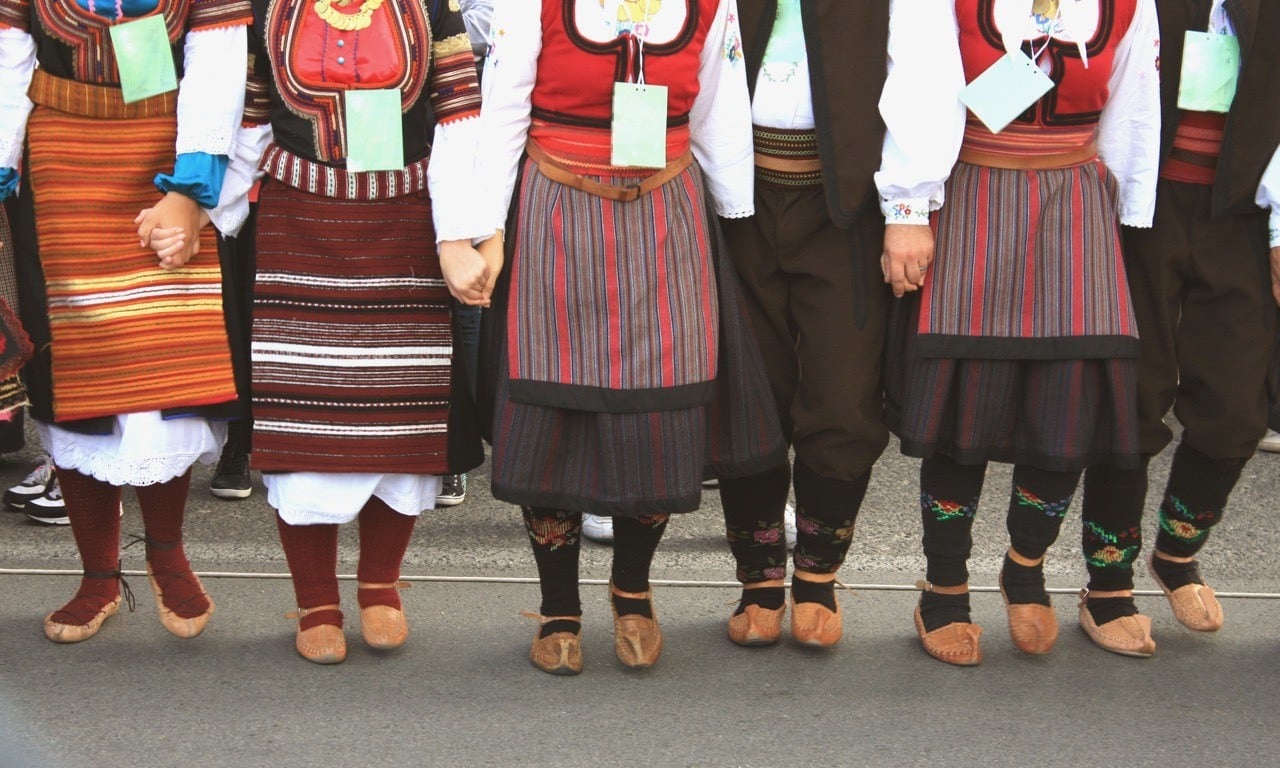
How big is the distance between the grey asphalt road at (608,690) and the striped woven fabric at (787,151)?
991 millimetres

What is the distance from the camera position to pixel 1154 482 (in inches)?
171

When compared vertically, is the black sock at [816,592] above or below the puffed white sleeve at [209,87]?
below

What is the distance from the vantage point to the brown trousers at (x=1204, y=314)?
2936 millimetres

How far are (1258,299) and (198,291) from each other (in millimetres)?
2107

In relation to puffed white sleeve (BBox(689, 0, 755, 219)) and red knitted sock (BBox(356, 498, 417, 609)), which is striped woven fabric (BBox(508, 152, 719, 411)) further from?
red knitted sock (BBox(356, 498, 417, 609))

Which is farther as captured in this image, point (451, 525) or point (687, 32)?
point (451, 525)

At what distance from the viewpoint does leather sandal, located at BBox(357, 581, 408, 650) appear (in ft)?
9.79

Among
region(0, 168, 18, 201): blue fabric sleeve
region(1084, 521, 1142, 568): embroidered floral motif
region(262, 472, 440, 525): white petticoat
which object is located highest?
region(0, 168, 18, 201): blue fabric sleeve

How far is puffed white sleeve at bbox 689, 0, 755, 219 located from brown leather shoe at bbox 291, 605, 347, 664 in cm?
115

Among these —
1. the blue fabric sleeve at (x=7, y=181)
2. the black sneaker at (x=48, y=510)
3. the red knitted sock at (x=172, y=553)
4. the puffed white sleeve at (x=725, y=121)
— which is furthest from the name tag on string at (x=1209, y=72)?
the black sneaker at (x=48, y=510)

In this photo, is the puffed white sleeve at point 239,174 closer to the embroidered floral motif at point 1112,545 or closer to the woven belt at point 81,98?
the woven belt at point 81,98

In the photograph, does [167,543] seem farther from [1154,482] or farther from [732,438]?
[1154,482]

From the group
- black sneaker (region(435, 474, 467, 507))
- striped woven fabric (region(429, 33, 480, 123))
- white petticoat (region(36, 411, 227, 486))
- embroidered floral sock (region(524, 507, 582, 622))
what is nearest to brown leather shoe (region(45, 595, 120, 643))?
white petticoat (region(36, 411, 227, 486))

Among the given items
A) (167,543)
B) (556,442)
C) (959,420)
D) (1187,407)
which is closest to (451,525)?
(167,543)
